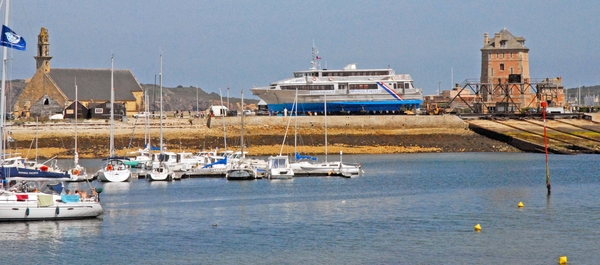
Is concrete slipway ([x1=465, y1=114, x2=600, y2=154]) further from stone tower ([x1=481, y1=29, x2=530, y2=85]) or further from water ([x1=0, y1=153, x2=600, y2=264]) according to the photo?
water ([x1=0, y1=153, x2=600, y2=264])

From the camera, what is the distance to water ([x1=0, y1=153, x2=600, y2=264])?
3186cm

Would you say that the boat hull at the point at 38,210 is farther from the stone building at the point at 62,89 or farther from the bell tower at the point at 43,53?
the bell tower at the point at 43,53

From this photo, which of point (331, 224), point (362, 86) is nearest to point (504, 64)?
point (362, 86)

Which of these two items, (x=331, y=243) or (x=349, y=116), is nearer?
(x=331, y=243)

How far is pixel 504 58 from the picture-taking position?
117 m

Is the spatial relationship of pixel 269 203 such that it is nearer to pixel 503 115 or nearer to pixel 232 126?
pixel 232 126

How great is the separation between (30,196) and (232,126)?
50.0 m

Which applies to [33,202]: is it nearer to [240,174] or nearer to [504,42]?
[240,174]

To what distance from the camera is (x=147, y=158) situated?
67.2m

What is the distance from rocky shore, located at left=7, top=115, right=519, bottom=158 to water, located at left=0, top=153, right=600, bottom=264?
2086cm

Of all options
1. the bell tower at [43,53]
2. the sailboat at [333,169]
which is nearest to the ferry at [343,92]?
the bell tower at [43,53]

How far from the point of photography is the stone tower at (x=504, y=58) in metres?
117

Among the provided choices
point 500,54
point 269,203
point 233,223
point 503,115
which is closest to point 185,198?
point 269,203

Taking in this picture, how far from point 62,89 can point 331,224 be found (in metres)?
73.5
